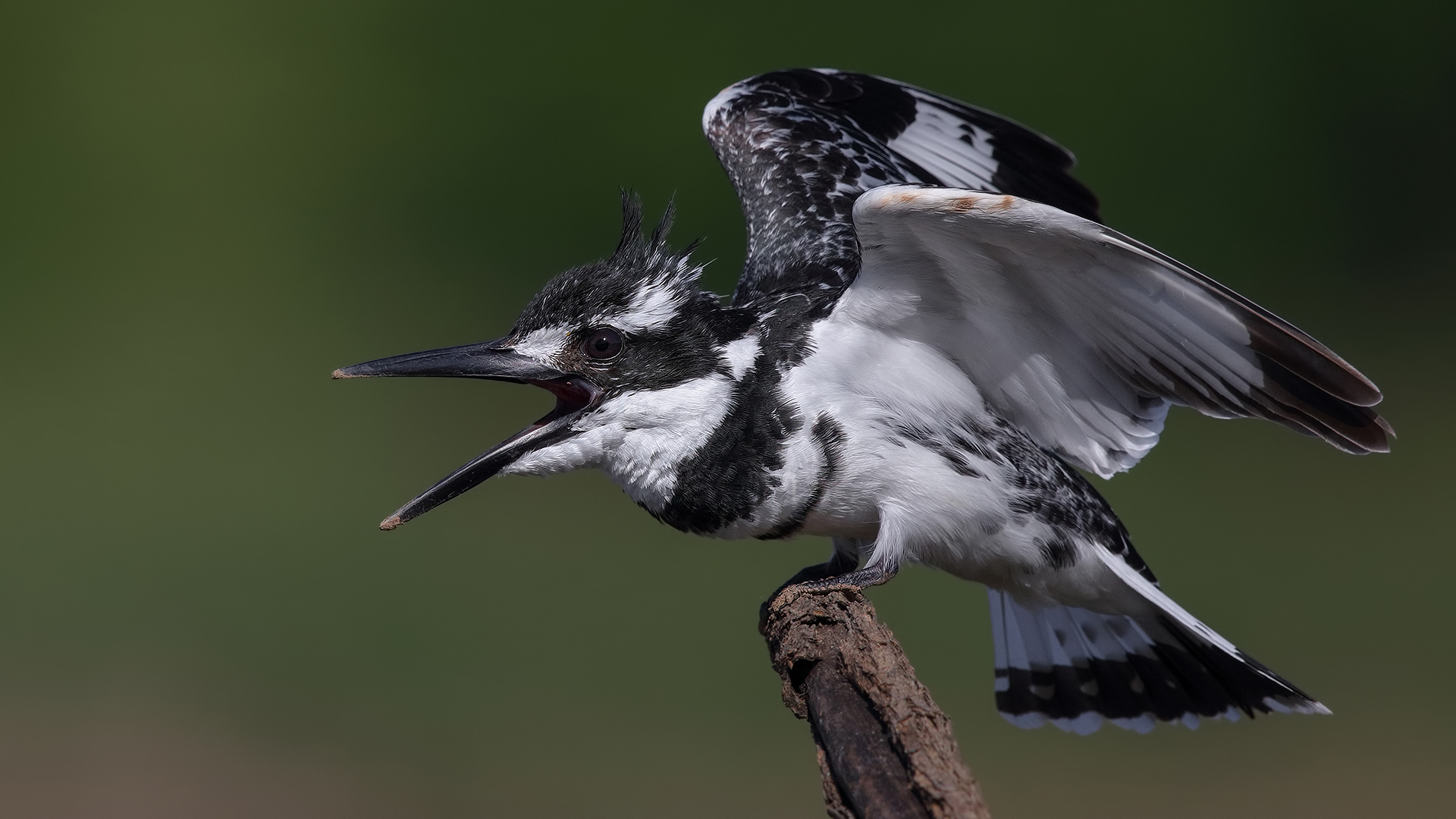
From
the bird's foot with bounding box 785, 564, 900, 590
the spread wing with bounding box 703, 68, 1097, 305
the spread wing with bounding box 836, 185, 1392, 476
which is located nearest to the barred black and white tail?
the spread wing with bounding box 836, 185, 1392, 476

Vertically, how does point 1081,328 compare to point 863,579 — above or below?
above

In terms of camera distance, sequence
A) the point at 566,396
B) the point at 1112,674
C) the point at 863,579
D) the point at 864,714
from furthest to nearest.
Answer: the point at 1112,674, the point at 566,396, the point at 863,579, the point at 864,714

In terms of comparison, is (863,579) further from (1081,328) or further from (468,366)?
(468,366)

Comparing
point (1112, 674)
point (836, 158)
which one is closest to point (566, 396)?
point (836, 158)

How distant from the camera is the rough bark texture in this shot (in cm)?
139

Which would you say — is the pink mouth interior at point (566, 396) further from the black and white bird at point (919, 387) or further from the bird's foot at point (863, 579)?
the bird's foot at point (863, 579)

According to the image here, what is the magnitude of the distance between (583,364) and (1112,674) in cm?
154

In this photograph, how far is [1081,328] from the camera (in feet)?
7.59

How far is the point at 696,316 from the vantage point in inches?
92.5

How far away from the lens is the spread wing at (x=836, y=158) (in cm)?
302

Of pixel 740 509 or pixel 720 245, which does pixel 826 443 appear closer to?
pixel 740 509

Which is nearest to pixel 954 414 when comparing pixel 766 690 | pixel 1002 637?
pixel 1002 637

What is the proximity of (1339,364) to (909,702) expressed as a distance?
0.94 metres

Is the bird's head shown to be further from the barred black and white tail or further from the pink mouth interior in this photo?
the barred black and white tail
